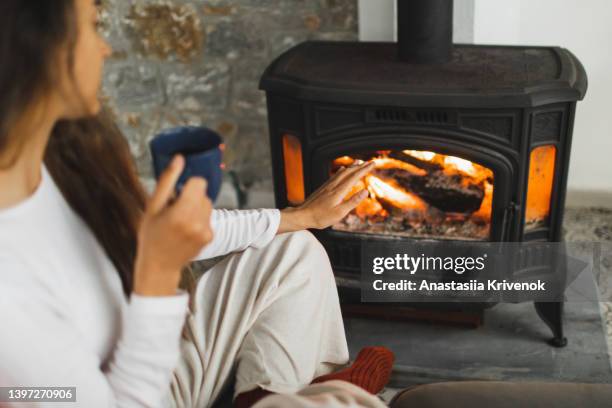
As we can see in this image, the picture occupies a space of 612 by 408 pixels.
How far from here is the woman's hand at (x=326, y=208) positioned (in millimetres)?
1581


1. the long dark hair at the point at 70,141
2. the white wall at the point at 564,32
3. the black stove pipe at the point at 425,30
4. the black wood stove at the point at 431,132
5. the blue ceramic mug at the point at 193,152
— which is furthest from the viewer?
the blue ceramic mug at the point at 193,152

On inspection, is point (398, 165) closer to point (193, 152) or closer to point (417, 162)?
point (417, 162)

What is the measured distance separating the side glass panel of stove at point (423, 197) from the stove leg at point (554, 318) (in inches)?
11.7

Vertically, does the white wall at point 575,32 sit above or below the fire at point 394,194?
above

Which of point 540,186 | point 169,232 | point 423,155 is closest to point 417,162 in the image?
point 423,155

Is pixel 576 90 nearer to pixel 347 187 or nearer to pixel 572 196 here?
pixel 347 187

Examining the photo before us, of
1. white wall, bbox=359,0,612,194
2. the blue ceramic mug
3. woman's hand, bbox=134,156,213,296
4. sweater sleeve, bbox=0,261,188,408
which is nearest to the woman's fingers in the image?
woman's hand, bbox=134,156,213,296

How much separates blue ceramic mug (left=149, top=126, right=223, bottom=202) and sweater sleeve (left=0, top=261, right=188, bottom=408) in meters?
1.50

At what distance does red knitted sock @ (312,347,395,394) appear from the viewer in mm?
1582

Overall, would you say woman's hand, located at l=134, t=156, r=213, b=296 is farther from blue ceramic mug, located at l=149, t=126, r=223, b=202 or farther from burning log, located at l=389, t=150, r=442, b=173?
blue ceramic mug, located at l=149, t=126, r=223, b=202

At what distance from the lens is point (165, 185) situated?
1.01m

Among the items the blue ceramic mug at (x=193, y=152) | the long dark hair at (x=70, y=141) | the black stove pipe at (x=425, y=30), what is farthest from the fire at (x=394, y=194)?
the long dark hair at (x=70, y=141)

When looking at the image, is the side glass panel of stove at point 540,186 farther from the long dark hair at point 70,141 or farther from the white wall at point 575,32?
the long dark hair at point 70,141

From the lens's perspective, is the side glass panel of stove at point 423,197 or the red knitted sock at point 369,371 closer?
the red knitted sock at point 369,371
